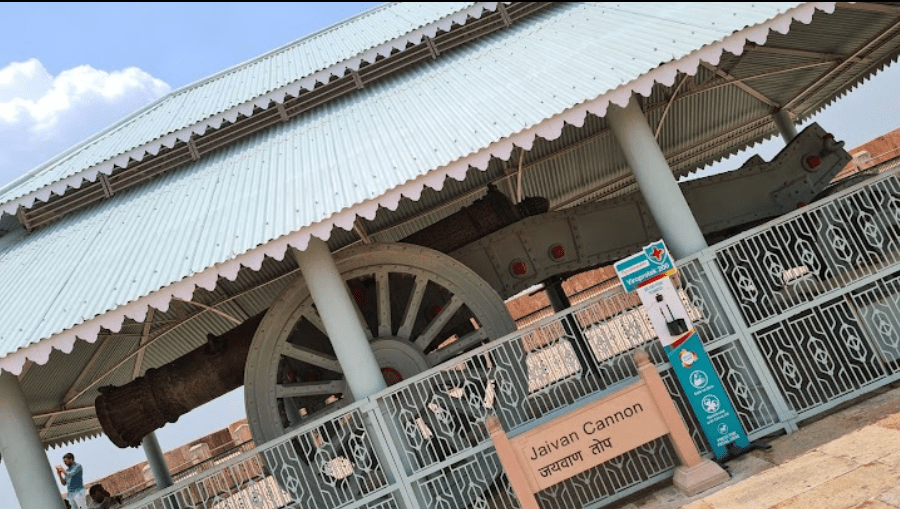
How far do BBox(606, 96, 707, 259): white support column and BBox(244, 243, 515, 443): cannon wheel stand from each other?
2.47 m

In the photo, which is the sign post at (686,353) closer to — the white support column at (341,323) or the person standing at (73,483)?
the white support column at (341,323)

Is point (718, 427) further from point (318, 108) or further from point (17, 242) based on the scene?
point (17, 242)

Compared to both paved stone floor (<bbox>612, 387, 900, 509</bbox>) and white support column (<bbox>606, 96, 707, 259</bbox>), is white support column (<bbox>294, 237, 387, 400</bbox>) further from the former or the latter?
white support column (<bbox>606, 96, 707, 259</bbox>)

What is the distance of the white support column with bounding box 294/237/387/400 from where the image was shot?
7.50 meters

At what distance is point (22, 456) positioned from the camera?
24.7ft

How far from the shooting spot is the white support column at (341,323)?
24.6ft

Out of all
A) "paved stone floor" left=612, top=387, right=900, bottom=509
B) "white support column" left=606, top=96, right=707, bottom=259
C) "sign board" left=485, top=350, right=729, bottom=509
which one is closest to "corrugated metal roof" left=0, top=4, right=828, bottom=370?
"white support column" left=606, top=96, right=707, bottom=259

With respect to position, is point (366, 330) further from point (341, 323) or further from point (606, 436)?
point (606, 436)

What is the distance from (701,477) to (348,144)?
471 cm

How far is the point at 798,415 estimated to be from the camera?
7141 millimetres

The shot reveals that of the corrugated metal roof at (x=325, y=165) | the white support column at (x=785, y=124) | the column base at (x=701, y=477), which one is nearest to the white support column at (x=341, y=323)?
the corrugated metal roof at (x=325, y=165)

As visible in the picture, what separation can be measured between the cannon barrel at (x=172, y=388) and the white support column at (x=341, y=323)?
254 cm

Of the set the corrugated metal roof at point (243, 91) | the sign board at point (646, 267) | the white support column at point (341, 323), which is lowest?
the sign board at point (646, 267)

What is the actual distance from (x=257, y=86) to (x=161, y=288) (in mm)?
4287
